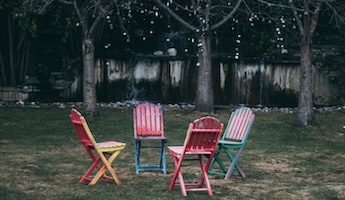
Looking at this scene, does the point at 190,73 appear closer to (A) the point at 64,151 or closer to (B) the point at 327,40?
(B) the point at 327,40

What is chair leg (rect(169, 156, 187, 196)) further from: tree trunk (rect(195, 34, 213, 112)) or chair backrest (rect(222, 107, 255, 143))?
tree trunk (rect(195, 34, 213, 112))

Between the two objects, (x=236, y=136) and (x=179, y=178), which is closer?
(x=179, y=178)

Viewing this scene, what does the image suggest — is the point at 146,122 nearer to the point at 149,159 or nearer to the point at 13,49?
the point at 149,159

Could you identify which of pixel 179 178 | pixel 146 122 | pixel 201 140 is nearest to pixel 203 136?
pixel 201 140

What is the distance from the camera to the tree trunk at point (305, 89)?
16.6 meters

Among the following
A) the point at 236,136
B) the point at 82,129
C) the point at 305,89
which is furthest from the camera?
the point at 305,89

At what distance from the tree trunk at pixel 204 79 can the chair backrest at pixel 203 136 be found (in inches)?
363

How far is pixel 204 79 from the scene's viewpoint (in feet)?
60.0

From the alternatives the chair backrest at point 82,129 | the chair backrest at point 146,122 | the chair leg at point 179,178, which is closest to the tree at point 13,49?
→ the chair backrest at point 146,122

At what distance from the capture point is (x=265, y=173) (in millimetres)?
11016

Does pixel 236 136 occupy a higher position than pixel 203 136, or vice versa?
pixel 203 136

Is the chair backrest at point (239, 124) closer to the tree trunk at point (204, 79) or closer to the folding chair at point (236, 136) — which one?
the folding chair at point (236, 136)

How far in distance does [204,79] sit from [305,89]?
8.97 feet

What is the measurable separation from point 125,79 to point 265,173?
10709 millimetres
